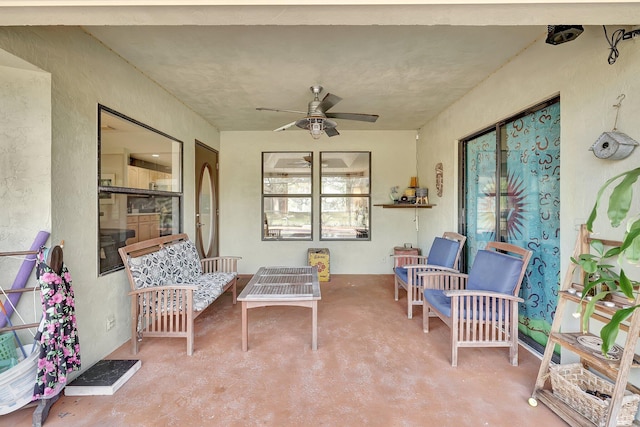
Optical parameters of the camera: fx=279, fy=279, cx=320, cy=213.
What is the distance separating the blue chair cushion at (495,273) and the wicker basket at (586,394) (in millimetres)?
610

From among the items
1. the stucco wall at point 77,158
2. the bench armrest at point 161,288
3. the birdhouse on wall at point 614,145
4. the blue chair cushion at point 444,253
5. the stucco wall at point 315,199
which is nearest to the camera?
the birdhouse on wall at point 614,145

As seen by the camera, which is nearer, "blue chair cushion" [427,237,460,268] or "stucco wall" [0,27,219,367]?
"stucco wall" [0,27,219,367]

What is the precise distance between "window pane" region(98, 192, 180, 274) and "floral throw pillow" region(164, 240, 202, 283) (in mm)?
300

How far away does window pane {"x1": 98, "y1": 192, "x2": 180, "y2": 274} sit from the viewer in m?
2.48

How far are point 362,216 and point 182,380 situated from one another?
12.5ft

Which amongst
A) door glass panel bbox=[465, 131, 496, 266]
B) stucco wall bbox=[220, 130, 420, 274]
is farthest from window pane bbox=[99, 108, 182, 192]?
door glass panel bbox=[465, 131, 496, 266]

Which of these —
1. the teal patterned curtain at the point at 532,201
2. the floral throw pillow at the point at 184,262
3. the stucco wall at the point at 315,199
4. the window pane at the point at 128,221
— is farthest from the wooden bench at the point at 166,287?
the teal patterned curtain at the point at 532,201

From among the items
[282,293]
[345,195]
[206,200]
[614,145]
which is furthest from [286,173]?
[614,145]

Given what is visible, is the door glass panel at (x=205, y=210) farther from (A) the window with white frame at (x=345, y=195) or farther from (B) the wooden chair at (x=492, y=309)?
(B) the wooden chair at (x=492, y=309)

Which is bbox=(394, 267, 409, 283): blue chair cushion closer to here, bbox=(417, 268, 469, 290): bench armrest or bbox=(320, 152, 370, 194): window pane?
bbox=(417, 268, 469, 290): bench armrest

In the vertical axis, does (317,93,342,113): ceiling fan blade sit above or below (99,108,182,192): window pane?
above

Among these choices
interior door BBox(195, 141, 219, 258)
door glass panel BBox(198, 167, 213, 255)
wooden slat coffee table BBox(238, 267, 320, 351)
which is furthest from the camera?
door glass panel BBox(198, 167, 213, 255)

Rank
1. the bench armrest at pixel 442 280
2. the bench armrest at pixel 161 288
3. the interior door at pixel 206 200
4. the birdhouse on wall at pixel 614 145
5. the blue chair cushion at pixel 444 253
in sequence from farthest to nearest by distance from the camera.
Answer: the interior door at pixel 206 200, the blue chair cushion at pixel 444 253, the bench armrest at pixel 442 280, the bench armrest at pixel 161 288, the birdhouse on wall at pixel 614 145

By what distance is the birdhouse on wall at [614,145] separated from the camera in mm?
1573
